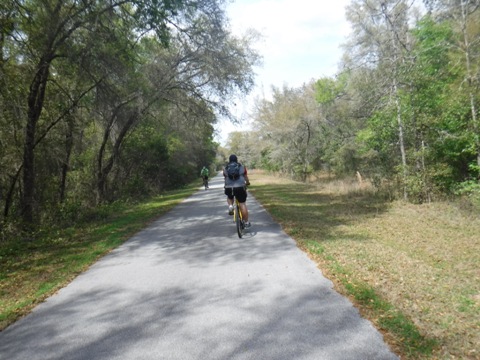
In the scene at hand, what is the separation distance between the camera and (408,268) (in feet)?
17.9

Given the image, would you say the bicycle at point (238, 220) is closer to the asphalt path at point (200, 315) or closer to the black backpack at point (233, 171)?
the black backpack at point (233, 171)

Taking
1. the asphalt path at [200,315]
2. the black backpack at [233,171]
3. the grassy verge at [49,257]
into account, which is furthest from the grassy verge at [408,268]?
the grassy verge at [49,257]

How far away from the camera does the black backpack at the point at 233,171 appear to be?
28.1 feet

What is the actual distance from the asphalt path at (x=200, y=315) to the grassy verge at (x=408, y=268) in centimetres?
30

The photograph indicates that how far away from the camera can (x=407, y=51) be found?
13070mm

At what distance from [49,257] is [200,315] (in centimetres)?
561

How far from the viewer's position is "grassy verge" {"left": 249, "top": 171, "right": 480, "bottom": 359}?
3.39 meters

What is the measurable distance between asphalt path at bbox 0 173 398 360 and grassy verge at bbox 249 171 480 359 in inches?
11.7

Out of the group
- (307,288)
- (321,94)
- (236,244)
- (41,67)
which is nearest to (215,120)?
(41,67)

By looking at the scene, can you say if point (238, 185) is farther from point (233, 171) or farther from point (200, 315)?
point (200, 315)

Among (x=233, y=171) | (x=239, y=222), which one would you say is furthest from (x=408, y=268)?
(x=233, y=171)

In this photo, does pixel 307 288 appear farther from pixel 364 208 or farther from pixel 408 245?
pixel 364 208

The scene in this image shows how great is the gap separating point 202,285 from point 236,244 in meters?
2.59

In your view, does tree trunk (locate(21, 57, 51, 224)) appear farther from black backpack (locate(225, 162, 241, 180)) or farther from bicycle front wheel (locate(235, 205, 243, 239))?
bicycle front wheel (locate(235, 205, 243, 239))
